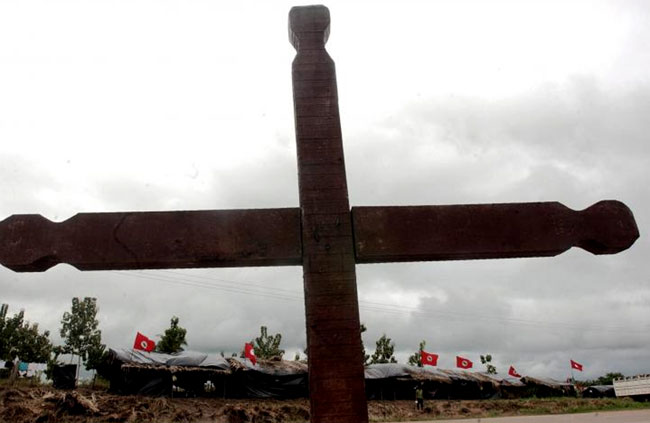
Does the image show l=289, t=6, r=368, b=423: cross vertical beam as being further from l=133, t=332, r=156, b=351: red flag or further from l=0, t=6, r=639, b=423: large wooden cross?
l=133, t=332, r=156, b=351: red flag

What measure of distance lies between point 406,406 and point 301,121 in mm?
35382

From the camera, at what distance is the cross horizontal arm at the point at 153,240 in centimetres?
240

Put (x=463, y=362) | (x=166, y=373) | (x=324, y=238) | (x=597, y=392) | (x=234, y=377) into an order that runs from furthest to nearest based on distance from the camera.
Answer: (x=597, y=392) → (x=463, y=362) → (x=234, y=377) → (x=166, y=373) → (x=324, y=238)

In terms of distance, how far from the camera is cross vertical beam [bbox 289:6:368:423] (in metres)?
2.26

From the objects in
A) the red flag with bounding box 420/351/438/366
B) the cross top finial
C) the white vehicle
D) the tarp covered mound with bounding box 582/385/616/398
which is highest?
the cross top finial

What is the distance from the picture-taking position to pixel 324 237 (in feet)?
8.00

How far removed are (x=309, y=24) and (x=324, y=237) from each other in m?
1.24

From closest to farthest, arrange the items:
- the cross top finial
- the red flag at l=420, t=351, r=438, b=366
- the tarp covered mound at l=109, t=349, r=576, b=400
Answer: the cross top finial, the tarp covered mound at l=109, t=349, r=576, b=400, the red flag at l=420, t=351, r=438, b=366

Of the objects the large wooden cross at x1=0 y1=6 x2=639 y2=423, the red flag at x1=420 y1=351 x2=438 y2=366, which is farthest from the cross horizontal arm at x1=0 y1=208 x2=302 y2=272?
the red flag at x1=420 y1=351 x2=438 y2=366

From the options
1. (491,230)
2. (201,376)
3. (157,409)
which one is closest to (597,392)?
(201,376)

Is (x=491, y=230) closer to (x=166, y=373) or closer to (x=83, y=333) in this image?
(x=166, y=373)

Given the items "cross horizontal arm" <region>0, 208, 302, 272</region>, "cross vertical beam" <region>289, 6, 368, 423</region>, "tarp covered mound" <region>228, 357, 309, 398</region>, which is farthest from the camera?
"tarp covered mound" <region>228, 357, 309, 398</region>

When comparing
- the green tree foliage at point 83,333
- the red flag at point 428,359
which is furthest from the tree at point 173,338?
the red flag at point 428,359

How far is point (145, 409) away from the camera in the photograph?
25.9m
